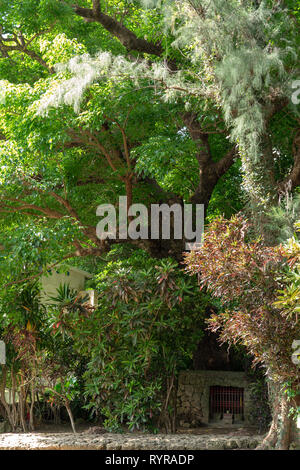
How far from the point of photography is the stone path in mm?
7895

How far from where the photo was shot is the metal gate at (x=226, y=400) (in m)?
11.1

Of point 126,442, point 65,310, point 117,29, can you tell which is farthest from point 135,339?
point 117,29

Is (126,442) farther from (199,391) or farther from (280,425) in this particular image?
(199,391)

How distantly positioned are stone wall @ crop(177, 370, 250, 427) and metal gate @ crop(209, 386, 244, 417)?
124 millimetres

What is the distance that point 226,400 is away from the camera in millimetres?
11102

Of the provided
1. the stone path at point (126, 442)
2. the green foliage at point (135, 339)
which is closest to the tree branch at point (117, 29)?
the green foliage at point (135, 339)

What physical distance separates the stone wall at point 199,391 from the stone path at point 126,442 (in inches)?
85.0

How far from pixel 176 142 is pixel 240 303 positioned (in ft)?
12.1

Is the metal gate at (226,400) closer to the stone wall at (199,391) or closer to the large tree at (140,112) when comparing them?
the stone wall at (199,391)

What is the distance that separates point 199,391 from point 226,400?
592 mm

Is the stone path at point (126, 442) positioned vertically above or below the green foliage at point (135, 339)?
below

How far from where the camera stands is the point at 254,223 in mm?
8516

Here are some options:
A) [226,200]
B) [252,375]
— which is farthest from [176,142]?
[252,375]
